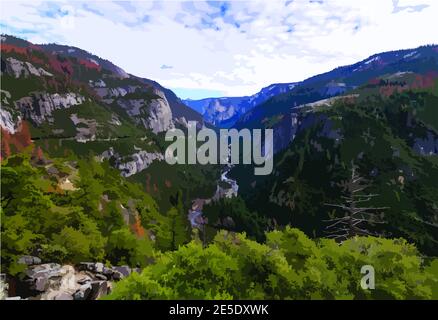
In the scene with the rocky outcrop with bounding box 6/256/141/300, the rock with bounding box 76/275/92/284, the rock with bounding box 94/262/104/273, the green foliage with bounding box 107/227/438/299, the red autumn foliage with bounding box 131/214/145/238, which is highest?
the green foliage with bounding box 107/227/438/299

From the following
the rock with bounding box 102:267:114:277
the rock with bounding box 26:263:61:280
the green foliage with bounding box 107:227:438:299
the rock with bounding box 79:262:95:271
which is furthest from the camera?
the rock with bounding box 79:262:95:271

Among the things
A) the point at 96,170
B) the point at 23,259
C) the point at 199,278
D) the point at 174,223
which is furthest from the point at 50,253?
the point at 174,223

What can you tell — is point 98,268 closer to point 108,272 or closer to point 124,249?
point 108,272

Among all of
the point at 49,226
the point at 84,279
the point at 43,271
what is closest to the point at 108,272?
the point at 84,279

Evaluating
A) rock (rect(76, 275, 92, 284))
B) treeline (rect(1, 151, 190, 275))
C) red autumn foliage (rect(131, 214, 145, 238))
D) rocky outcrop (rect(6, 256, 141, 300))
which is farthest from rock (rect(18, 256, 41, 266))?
red autumn foliage (rect(131, 214, 145, 238))

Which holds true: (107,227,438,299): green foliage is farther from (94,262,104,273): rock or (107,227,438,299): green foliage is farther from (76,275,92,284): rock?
(94,262,104,273): rock

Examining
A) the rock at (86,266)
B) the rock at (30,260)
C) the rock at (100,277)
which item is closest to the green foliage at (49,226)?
the rock at (30,260)
